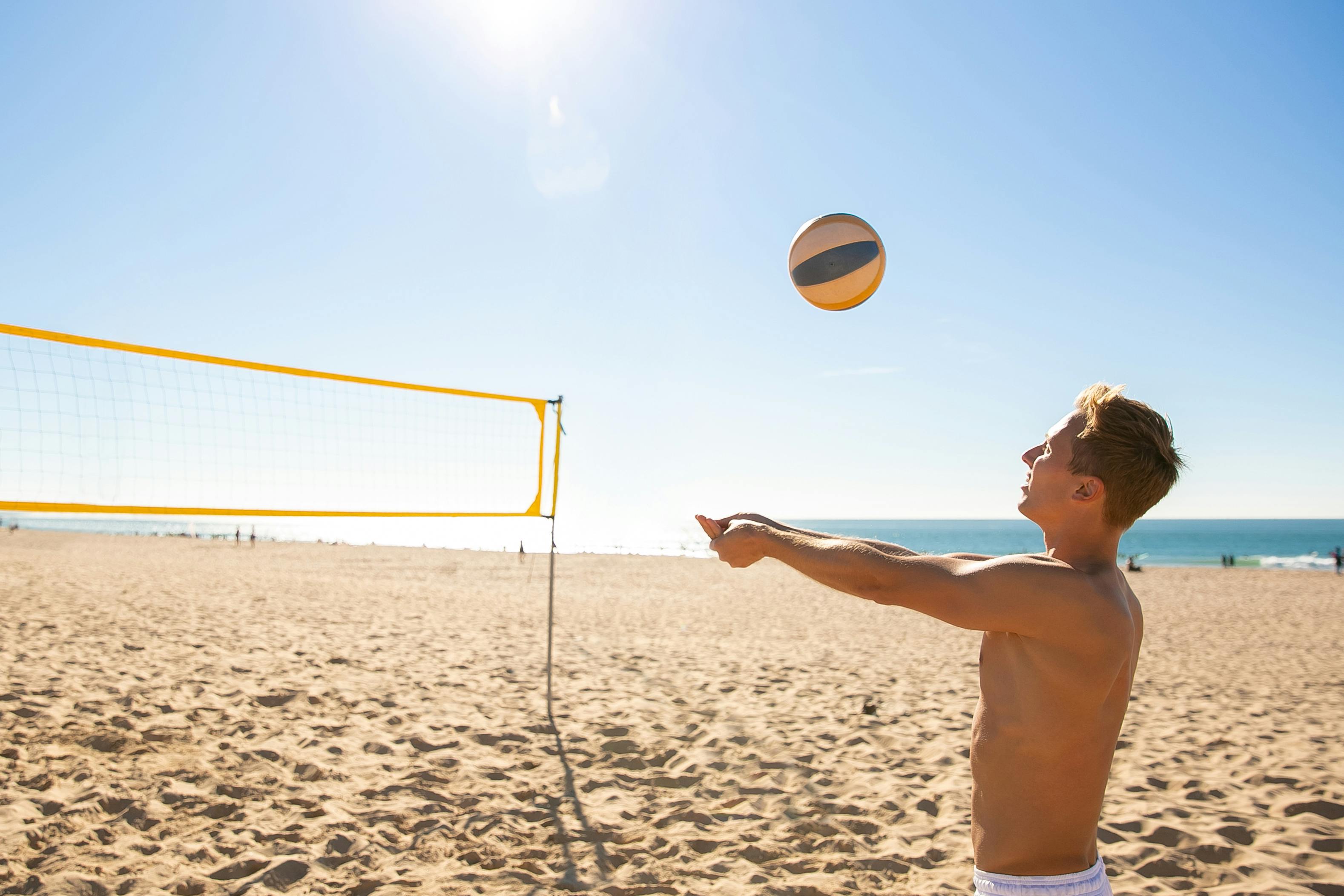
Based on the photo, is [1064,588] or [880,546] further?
[880,546]

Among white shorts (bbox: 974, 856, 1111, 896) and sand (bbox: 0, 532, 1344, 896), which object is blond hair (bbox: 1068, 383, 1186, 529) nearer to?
white shorts (bbox: 974, 856, 1111, 896)

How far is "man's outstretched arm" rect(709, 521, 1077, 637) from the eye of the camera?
1.09 meters

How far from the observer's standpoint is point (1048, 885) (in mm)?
1179

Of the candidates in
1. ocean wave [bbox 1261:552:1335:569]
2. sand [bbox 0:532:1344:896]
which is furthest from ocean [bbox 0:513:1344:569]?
sand [bbox 0:532:1344:896]

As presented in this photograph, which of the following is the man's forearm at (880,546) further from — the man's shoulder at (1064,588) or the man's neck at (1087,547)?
the man's neck at (1087,547)

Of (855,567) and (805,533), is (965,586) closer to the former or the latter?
(855,567)

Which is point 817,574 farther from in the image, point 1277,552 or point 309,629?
point 1277,552

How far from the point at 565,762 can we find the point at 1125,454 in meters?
3.40

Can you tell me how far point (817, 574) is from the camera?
1213 mm

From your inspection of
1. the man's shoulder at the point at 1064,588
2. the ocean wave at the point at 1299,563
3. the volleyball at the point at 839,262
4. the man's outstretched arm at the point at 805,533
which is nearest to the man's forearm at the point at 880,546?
the man's outstretched arm at the point at 805,533

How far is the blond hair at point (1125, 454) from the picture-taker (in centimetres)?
114

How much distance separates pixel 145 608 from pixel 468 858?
6678 millimetres

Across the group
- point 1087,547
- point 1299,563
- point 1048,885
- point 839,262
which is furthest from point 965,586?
point 1299,563

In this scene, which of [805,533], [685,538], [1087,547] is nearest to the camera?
[1087,547]
